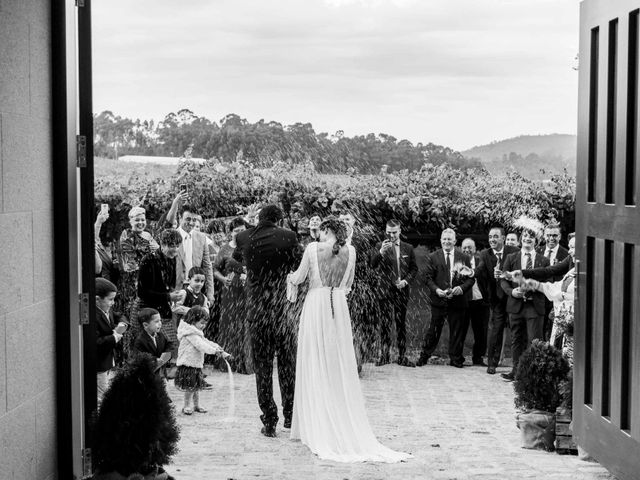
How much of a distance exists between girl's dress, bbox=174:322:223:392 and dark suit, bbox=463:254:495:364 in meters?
4.07

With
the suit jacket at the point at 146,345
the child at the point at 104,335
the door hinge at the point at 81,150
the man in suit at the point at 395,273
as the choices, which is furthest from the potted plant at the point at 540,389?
the man in suit at the point at 395,273

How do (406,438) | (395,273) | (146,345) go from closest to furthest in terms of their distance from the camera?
(406,438), (146,345), (395,273)

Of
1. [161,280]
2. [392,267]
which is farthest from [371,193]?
[161,280]

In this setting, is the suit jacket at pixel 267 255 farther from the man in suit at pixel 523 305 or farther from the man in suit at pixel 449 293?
the man in suit at pixel 449 293

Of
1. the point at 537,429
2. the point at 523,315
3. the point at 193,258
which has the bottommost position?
the point at 537,429

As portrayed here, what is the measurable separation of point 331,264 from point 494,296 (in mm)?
3962

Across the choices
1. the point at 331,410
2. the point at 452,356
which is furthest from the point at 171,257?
the point at 452,356

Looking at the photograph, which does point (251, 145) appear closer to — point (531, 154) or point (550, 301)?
point (531, 154)

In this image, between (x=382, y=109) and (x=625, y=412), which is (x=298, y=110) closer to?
(x=382, y=109)

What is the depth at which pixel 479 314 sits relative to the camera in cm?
1230

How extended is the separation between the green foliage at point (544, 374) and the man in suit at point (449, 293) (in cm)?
435

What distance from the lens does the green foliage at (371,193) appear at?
13.8m

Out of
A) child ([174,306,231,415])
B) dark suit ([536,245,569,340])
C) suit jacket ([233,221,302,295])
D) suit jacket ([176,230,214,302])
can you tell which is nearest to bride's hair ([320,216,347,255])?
suit jacket ([233,221,302,295])

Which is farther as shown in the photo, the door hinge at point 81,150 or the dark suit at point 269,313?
the dark suit at point 269,313
